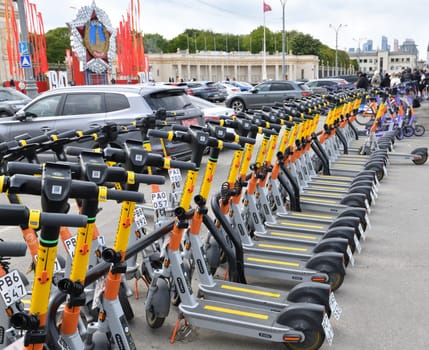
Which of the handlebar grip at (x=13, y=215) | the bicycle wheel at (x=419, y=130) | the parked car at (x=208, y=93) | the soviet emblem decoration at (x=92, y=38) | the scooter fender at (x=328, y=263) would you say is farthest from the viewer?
the parked car at (x=208, y=93)

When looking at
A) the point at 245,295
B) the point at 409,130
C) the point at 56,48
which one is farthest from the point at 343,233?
the point at 56,48

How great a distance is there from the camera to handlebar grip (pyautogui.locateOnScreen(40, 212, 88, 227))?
1688 mm

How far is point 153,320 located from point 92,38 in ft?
72.0

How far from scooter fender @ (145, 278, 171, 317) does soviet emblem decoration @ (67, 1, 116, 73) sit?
21673 millimetres

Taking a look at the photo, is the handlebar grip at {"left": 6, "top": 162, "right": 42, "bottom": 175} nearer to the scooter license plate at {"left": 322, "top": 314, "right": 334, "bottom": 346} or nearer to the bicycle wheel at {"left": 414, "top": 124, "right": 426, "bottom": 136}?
the scooter license plate at {"left": 322, "top": 314, "right": 334, "bottom": 346}

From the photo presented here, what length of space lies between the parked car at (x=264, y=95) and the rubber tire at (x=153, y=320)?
1792 centimetres

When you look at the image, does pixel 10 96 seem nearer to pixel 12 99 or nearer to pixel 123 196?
pixel 12 99

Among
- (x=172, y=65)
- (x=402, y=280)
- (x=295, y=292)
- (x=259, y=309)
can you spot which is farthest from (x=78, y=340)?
(x=172, y=65)

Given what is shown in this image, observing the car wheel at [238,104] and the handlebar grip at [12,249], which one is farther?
the car wheel at [238,104]

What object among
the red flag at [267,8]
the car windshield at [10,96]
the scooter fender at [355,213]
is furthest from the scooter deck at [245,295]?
the red flag at [267,8]

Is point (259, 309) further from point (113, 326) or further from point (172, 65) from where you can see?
point (172, 65)

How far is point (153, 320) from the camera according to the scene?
352cm

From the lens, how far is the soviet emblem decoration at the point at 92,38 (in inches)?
900

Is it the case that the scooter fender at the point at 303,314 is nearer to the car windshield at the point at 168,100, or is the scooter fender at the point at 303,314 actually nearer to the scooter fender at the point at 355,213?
the scooter fender at the point at 355,213
